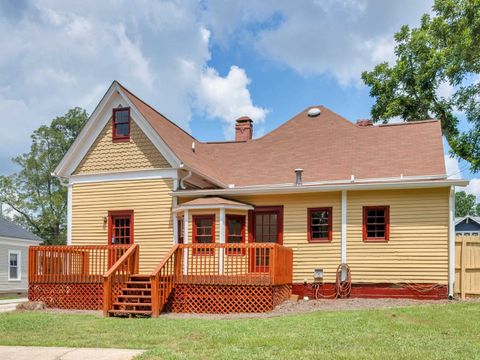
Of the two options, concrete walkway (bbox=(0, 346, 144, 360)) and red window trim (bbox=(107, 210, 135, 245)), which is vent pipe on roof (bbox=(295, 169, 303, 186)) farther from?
concrete walkway (bbox=(0, 346, 144, 360))

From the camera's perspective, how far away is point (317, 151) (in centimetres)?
1888

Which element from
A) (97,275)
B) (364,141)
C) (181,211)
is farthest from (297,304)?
(364,141)

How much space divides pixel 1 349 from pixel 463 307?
9.92 m

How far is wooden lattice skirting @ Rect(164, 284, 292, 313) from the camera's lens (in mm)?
13062

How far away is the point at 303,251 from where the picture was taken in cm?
1567

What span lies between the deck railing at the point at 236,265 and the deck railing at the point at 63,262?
90.1 inches

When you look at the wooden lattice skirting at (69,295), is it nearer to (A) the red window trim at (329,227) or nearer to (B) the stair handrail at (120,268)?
(B) the stair handrail at (120,268)

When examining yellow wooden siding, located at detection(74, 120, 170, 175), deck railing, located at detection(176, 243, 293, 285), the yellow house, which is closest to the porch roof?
the yellow house

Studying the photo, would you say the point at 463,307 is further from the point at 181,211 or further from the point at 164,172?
the point at 164,172

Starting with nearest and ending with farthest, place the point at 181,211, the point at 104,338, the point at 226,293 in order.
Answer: the point at 104,338, the point at 226,293, the point at 181,211

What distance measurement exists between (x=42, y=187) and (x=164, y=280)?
114 feet

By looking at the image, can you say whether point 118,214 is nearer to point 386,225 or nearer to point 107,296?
point 107,296

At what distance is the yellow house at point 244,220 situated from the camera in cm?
1370

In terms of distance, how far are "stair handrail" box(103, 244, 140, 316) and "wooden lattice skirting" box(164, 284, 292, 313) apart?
5.37 ft
